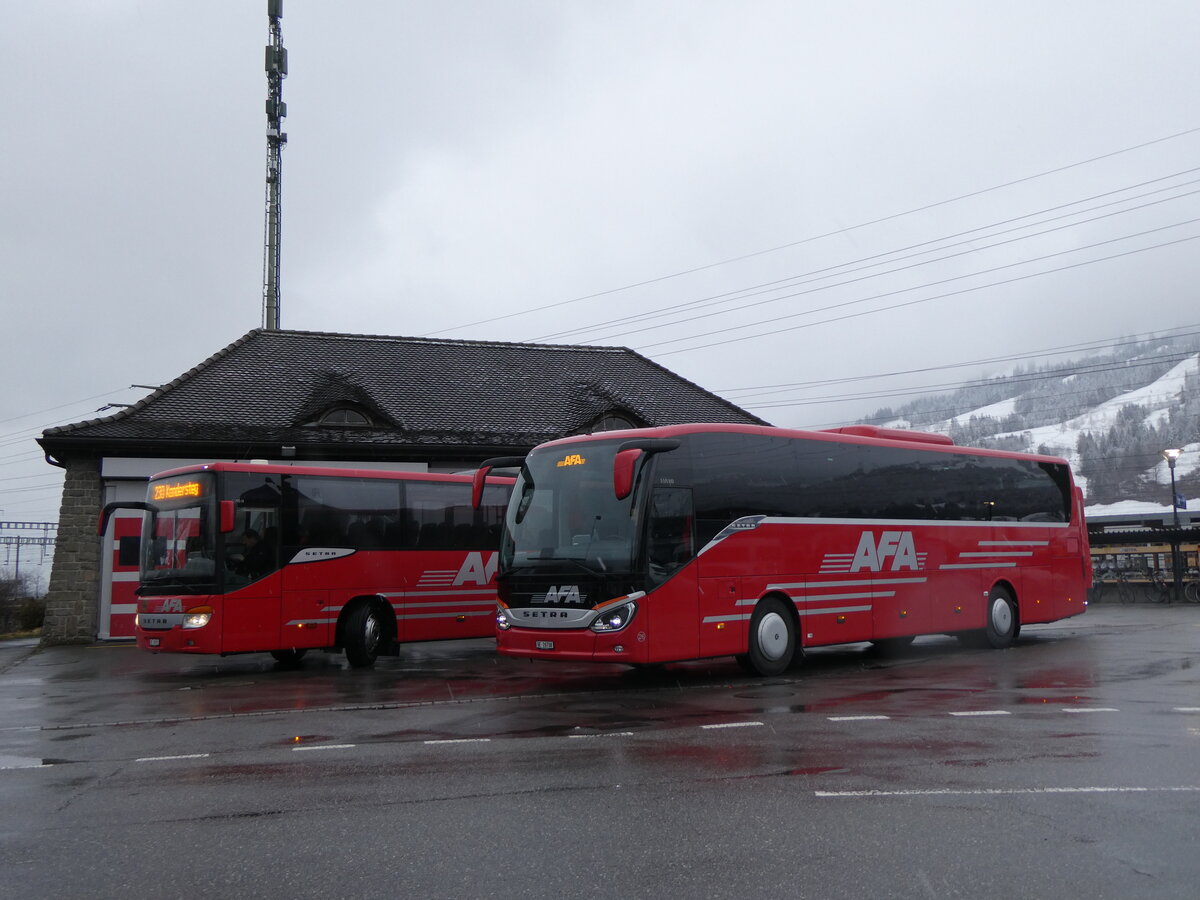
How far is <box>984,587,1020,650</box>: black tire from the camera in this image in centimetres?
1850

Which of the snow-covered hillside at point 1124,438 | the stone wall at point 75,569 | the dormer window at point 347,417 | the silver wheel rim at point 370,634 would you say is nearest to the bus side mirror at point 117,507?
the silver wheel rim at point 370,634

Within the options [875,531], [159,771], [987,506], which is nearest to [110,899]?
[159,771]

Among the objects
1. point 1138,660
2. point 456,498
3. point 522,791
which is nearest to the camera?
point 522,791

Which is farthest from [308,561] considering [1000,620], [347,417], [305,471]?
[347,417]

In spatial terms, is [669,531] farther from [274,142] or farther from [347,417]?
[274,142]

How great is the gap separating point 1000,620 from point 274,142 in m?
35.1

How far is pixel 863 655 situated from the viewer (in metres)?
18.0

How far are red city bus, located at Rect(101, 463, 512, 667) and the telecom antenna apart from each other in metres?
25.7

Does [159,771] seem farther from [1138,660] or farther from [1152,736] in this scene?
[1138,660]

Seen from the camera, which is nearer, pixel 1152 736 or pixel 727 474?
pixel 1152 736

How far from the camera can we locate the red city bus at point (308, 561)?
15.8 metres

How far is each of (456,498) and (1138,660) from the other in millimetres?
10699

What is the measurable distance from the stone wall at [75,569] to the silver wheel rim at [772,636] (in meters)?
16.8

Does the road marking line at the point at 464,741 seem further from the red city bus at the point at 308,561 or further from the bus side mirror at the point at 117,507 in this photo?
the bus side mirror at the point at 117,507
